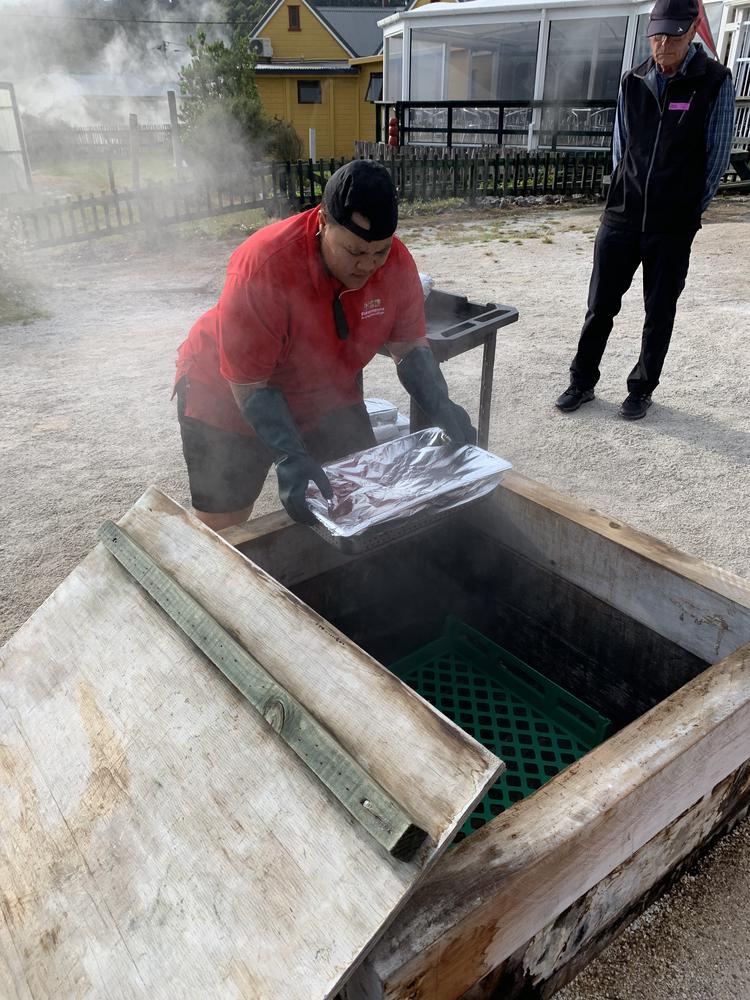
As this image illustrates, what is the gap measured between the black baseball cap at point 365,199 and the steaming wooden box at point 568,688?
0.83 meters

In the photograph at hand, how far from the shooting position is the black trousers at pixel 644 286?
3936mm

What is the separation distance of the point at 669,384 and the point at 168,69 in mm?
43934

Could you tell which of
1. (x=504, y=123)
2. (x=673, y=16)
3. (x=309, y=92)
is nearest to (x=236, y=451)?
(x=673, y=16)

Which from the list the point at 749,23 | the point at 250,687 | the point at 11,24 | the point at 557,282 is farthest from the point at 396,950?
the point at 11,24

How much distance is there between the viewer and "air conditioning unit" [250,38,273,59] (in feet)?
86.4

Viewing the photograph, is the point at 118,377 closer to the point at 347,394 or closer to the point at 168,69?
the point at 347,394

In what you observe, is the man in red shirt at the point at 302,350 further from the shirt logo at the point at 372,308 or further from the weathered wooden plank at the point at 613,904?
the weathered wooden plank at the point at 613,904

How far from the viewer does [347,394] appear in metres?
2.46

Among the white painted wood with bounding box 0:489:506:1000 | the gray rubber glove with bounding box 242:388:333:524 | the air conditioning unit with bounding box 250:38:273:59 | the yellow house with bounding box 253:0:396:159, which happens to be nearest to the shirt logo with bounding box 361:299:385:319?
the gray rubber glove with bounding box 242:388:333:524

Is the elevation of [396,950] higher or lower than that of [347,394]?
lower

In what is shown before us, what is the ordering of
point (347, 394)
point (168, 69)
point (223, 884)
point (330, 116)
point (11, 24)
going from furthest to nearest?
point (168, 69) < point (11, 24) < point (330, 116) < point (347, 394) < point (223, 884)

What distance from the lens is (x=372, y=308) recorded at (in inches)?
86.3

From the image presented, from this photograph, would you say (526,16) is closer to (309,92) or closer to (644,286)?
(309,92)

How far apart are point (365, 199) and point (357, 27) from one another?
1287 inches
